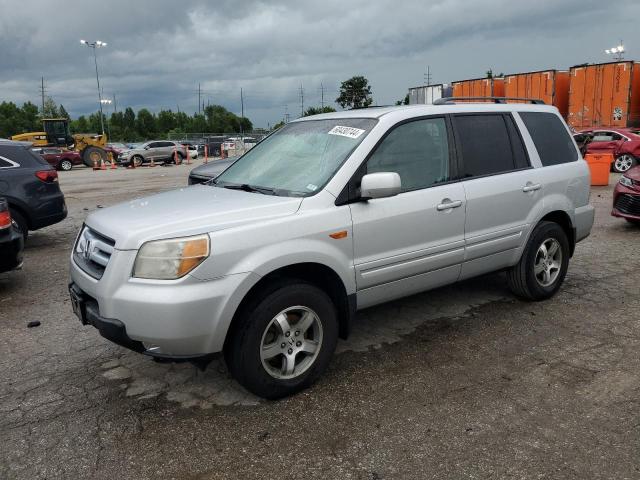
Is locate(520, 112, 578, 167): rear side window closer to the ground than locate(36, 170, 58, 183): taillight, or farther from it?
farther from it

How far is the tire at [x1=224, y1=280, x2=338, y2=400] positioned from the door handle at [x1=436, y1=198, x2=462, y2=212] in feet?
3.67

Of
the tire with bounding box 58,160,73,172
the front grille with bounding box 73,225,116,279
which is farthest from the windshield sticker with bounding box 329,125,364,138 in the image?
the tire with bounding box 58,160,73,172

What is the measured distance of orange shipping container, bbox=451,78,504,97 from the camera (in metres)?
25.5

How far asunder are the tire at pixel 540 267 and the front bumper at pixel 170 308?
277 centimetres

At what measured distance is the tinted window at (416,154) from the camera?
3.81 metres

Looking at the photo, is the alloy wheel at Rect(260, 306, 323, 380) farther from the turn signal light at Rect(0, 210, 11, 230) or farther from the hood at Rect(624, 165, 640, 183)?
the hood at Rect(624, 165, 640, 183)

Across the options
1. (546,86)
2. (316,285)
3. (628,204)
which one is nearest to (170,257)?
(316,285)

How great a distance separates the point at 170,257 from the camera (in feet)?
9.69

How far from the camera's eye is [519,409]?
10.5 feet

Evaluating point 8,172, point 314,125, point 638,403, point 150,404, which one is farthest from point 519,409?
point 8,172

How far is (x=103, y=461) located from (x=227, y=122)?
367 feet

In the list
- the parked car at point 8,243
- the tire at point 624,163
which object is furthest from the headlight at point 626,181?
the tire at point 624,163

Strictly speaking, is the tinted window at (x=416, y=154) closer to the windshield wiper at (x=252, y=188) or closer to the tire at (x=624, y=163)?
the windshield wiper at (x=252, y=188)

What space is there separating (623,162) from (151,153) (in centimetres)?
2350
